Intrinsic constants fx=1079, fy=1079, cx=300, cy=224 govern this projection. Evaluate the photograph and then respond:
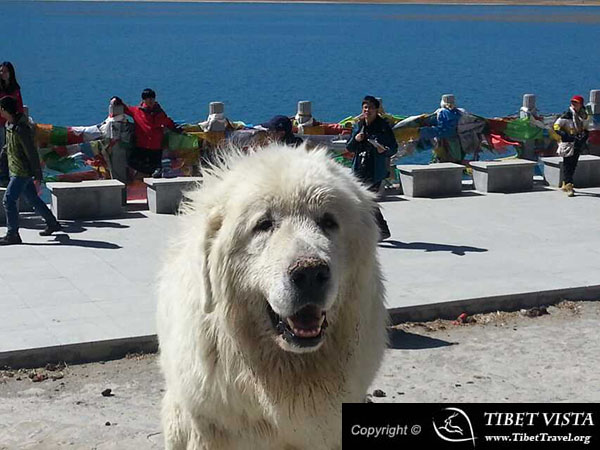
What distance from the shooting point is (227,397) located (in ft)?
15.7

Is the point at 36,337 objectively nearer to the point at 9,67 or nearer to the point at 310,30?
the point at 9,67

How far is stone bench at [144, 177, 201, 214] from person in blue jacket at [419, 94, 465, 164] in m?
5.09

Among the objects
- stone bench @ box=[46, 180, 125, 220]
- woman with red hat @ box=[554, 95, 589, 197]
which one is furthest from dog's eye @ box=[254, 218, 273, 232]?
woman with red hat @ box=[554, 95, 589, 197]

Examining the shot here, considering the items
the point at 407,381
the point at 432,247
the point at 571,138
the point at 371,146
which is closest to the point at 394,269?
the point at 432,247

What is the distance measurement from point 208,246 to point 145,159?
1201 centimetres

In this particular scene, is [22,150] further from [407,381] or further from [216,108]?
[407,381]

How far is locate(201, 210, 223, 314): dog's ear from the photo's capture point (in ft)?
15.5

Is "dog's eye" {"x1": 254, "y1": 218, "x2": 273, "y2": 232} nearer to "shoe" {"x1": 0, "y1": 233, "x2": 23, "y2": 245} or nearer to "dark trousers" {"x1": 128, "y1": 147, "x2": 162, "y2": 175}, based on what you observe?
"shoe" {"x1": 0, "y1": 233, "x2": 23, "y2": 245}

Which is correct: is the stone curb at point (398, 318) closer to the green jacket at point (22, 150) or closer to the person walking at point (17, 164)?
the person walking at point (17, 164)

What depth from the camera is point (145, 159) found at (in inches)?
652

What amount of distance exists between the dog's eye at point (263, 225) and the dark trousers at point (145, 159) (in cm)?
1216

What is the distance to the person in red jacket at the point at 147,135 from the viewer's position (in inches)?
648

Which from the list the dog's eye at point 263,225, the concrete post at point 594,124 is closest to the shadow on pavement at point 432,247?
the concrete post at point 594,124

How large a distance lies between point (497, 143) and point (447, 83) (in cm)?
3869
